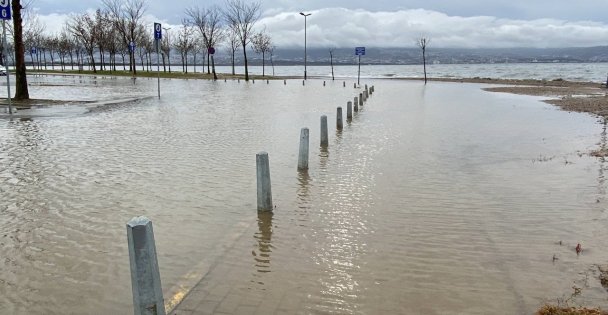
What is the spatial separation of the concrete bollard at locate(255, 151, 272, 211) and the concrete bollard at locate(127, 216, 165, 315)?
305cm

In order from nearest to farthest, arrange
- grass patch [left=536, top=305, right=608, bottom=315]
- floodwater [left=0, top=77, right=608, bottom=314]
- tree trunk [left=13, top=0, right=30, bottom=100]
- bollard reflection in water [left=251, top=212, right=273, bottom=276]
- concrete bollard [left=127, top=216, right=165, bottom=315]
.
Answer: concrete bollard [left=127, top=216, right=165, bottom=315]
grass patch [left=536, top=305, right=608, bottom=315]
floodwater [left=0, top=77, right=608, bottom=314]
bollard reflection in water [left=251, top=212, right=273, bottom=276]
tree trunk [left=13, top=0, right=30, bottom=100]

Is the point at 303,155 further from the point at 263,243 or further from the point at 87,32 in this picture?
the point at 87,32

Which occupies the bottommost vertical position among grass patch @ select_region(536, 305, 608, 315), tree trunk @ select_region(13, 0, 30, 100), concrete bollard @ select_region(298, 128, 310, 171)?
grass patch @ select_region(536, 305, 608, 315)

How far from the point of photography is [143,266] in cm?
371

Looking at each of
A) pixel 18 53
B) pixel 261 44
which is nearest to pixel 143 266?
pixel 18 53

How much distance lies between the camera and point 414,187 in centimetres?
854

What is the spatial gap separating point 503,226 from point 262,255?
3.31 m

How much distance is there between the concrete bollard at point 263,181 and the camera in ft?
22.0

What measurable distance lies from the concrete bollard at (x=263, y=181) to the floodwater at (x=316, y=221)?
23cm

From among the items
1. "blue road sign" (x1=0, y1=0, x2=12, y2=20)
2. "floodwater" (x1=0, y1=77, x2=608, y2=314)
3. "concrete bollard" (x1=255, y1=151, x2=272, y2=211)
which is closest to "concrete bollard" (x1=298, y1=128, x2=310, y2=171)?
→ "floodwater" (x1=0, y1=77, x2=608, y2=314)

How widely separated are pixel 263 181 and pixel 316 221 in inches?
37.7

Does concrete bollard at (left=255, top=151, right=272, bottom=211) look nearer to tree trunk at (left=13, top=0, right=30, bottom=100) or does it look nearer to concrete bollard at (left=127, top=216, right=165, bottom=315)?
concrete bollard at (left=127, top=216, right=165, bottom=315)

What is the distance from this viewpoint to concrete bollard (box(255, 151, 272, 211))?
672 cm

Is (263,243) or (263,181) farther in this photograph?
(263,181)
